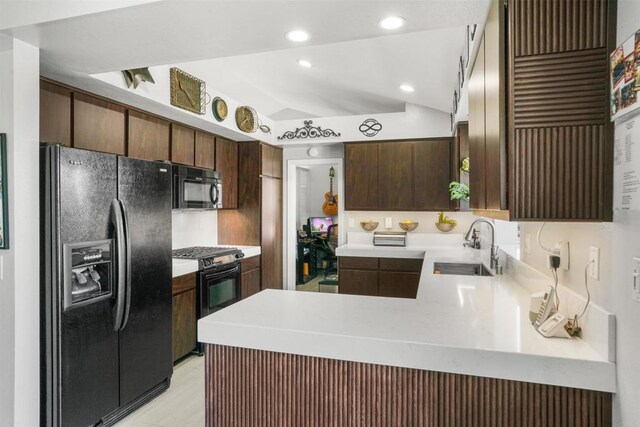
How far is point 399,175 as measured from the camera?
4691 millimetres

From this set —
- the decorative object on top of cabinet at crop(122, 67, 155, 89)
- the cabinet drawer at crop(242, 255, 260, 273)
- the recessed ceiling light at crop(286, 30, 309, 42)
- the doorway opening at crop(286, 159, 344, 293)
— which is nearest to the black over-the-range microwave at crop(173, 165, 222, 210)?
the cabinet drawer at crop(242, 255, 260, 273)

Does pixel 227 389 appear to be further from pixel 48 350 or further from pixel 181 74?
pixel 181 74

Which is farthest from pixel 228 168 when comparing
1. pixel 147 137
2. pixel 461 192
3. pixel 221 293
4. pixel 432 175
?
pixel 461 192

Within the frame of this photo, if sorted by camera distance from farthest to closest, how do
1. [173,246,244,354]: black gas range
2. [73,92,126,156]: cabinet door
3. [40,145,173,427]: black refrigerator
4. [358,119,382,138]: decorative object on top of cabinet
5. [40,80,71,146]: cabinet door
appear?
1. [358,119,382,138]: decorative object on top of cabinet
2. [173,246,244,354]: black gas range
3. [73,92,126,156]: cabinet door
4. [40,80,71,146]: cabinet door
5. [40,145,173,427]: black refrigerator

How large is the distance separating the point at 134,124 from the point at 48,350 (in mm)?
1763

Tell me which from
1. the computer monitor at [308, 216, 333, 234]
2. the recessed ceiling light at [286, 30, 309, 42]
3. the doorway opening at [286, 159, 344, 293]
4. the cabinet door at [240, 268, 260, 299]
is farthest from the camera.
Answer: the computer monitor at [308, 216, 333, 234]

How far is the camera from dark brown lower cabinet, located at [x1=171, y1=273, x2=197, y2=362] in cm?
319

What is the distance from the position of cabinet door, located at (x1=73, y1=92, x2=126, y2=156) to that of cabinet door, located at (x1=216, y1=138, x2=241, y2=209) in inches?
57.1

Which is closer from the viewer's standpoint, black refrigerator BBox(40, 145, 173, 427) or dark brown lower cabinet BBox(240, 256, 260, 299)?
black refrigerator BBox(40, 145, 173, 427)

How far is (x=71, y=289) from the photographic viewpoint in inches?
82.7

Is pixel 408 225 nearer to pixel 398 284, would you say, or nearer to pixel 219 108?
pixel 398 284

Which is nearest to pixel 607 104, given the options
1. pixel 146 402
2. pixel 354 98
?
pixel 146 402

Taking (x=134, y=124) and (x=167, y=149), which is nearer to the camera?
(x=134, y=124)

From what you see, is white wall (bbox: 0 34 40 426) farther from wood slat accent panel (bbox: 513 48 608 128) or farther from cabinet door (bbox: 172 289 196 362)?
wood slat accent panel (bbox: 513 48 608 128)
